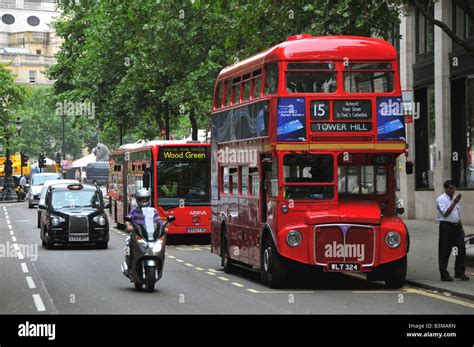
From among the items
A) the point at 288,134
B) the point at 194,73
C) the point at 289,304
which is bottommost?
the point at 289,304

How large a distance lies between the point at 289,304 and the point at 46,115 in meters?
116

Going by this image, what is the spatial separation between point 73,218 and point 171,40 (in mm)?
12083

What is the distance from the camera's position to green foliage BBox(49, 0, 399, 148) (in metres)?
26.4

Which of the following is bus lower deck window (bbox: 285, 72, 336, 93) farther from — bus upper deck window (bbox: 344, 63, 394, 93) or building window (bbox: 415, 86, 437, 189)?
building window (bbox: 415, 86, 437, 189)

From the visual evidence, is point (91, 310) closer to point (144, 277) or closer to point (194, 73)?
point (144, 277)

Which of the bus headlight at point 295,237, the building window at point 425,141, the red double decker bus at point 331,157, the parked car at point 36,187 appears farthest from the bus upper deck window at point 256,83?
the parked car at point 36,187

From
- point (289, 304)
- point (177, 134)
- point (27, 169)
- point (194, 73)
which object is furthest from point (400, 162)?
point (177, 134)

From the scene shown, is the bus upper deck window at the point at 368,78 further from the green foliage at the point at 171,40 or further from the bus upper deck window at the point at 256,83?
the green foliage at the point at 171,40

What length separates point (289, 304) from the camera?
1764 cm

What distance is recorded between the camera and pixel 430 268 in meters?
23.9

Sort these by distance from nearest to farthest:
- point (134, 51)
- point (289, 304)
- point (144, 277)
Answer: point (289, 304)
point (144, 277)
point (134, 51)

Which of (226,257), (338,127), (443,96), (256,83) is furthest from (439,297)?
(443,96)

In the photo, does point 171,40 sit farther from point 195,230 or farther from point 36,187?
point 36,187
